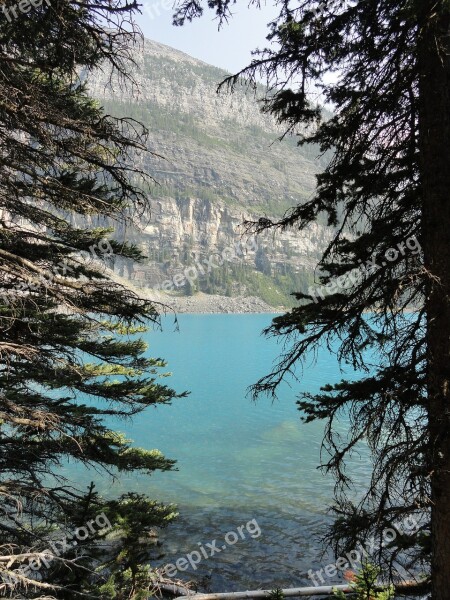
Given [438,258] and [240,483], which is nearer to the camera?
[438,258]

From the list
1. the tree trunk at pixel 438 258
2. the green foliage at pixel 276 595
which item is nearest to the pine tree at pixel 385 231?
the tree trunk at pixel 438 258

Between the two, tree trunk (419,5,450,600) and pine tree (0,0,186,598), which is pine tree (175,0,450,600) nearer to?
tree trunk (419,5,450,600)

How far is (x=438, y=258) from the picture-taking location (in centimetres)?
397

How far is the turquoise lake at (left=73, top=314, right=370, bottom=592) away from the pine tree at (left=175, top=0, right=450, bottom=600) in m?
1.33

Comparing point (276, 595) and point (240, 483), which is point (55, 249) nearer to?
point (276, 595)

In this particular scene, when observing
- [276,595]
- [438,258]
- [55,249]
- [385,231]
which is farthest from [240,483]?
[438,258]

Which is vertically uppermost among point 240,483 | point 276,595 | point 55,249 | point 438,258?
point 438,258

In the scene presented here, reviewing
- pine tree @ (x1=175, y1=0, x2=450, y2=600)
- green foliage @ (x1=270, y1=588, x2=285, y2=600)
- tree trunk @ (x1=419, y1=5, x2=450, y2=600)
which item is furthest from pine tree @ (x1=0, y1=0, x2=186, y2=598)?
tree trunk @ (x1=419, y1=5, x2=450, y2=600)

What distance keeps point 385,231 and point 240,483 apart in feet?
63.3

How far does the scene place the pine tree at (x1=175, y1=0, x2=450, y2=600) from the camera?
155 inches

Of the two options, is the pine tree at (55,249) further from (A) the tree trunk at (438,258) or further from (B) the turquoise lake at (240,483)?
(A) the tree trunk at (438,258)

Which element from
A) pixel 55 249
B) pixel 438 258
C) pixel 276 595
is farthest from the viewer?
pixel 276 595

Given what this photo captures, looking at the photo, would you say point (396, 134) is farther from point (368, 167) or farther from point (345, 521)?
point (345, 521)

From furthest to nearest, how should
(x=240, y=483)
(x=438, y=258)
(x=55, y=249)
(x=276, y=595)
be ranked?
(x=240, y=483) < (x=276, y=595) < (x=55, y=249) < (x=438, y=258)
